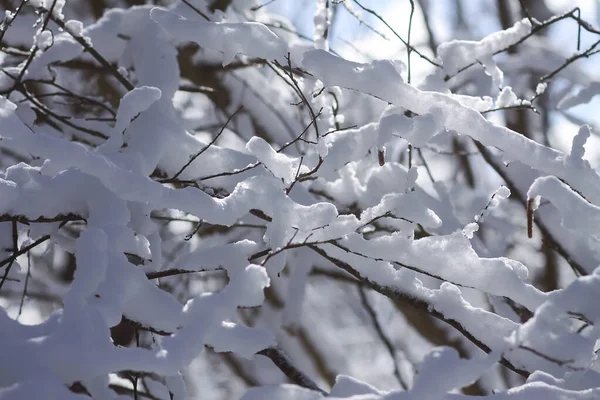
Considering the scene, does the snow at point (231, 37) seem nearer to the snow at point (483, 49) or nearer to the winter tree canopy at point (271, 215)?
the winter tree canopy at point (271, 215)

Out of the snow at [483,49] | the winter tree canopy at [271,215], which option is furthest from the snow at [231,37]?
the snow at [483,49]

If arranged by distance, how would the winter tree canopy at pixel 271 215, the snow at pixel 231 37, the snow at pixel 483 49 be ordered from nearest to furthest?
the winter tree canopy at pixel 271 215, the snow at pixel 231 37, the snow at pixel 483 49

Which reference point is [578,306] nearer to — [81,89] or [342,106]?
[342,106]

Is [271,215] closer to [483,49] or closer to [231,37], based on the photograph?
[231,37]

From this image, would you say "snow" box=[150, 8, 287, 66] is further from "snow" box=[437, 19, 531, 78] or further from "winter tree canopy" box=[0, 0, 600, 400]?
"snow" box=[437, 19, 531, 78]

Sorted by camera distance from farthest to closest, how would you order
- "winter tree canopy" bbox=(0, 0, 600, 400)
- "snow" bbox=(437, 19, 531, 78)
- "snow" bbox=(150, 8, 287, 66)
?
"snow" bbox=(437, 19, 531, 78) → "snow" bbox=(150, 8, 287, 66) → "winter tree canopy" bbox=(0, 0, 600, 400)

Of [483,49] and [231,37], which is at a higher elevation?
[483,49]

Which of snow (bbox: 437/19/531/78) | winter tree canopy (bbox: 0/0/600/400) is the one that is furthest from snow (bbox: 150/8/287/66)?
snow (bbox: 437/19/531/78)

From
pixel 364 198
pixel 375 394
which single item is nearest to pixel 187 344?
pixel 375 394

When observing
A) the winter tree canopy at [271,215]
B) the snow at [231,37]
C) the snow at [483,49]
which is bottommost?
the winter tree canopy at [271,215]

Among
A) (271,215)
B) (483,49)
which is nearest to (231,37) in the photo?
(271,215)

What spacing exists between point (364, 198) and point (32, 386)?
1383 millimetres

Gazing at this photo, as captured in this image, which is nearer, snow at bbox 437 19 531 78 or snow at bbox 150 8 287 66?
snow at bbox 150 8 287 66

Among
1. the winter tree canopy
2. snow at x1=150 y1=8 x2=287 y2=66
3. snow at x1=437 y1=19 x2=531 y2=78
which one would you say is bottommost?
the winter tree canopy
